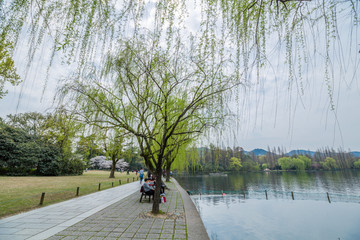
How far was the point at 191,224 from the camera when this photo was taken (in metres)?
5.09

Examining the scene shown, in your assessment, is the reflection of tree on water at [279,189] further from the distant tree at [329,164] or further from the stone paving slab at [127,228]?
the distant tree at [329,164]

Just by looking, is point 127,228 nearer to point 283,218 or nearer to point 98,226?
point 98,226

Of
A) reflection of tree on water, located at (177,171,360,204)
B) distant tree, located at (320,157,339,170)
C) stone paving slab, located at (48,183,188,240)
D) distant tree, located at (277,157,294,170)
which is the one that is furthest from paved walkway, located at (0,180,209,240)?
distant tree, located at (320,157,339,170)

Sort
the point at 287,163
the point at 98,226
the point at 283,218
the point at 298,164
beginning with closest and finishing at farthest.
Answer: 1. the point at 98,226
2. the point at 283,218
3. the point at 298,164
4. the point at 287,163

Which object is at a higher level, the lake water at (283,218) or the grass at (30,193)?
the grass at (30,193)

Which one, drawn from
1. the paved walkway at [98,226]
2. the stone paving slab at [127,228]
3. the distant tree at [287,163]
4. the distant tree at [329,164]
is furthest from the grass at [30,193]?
the distant tree at [329,164]

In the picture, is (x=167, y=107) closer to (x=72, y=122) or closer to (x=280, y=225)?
(x=72, y=122)

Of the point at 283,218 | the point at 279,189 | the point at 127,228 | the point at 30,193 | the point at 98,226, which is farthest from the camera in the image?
the point at 279,189

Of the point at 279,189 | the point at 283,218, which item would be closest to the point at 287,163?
the point at 279,189

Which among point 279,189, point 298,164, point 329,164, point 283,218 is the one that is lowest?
point 283,218

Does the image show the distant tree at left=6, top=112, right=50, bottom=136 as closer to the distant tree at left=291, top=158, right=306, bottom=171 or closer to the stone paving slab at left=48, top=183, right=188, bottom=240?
the stone paving slab at left=48, top=183, right=188, bottom=240

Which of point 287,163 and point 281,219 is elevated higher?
point 287,163

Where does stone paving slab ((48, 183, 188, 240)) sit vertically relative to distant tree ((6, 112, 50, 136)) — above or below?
below

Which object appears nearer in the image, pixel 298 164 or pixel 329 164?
pixel 329 164
